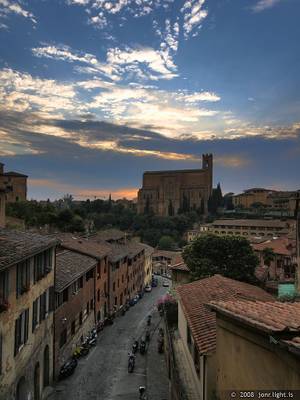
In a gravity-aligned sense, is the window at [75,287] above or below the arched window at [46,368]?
above

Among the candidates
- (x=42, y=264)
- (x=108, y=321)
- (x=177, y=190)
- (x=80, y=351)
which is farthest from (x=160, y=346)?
(x=177, y=190)

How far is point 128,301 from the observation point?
4909 cm

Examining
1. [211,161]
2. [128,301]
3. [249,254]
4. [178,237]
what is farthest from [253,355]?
[211,161]

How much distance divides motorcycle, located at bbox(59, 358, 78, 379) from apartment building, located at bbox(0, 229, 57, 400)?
3.95ft

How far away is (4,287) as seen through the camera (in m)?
15.1

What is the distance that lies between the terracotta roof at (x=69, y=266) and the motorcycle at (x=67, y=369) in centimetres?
506

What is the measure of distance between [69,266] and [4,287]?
13.5 meters

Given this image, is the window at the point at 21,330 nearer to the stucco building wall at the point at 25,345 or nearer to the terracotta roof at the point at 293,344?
the stucco building wall at the point at 25,345

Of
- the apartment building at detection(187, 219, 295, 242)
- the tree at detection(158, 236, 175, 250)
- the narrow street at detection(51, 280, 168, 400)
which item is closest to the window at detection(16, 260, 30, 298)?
the narrow street at detection(51, 280, 168, 400)

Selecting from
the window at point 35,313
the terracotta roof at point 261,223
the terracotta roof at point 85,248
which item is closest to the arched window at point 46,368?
the window at point 35,313

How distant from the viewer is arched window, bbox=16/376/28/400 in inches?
669

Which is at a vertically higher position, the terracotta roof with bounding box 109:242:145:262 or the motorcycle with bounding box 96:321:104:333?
the terracotta roof with bounding box 109:242:145:262

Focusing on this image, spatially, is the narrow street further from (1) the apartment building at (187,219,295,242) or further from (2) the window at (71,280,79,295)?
(1) the apartment building at (187,219,295,242)

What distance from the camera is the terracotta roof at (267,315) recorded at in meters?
5.70
